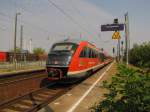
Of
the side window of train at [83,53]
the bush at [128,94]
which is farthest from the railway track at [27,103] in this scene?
the bush at [128,94]

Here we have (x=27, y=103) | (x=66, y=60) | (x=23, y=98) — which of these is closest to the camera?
(x=27, y=103)

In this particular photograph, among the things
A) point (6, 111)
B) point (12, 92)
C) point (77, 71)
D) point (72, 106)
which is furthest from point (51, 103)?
point (77, 71)

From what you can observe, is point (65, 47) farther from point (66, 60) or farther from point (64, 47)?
point (66, 60)

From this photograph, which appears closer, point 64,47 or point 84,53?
point 64,47

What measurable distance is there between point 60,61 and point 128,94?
1109 centimetres

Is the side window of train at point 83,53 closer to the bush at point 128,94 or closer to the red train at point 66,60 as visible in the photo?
the red train at point 66,60

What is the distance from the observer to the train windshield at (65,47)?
645 inches

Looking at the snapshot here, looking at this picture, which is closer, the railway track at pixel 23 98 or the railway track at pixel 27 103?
the railway track at pixel 27 103

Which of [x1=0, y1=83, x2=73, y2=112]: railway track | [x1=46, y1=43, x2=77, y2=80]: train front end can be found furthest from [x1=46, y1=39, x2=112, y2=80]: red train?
[x1=0, y1=83, x2=73, y2=112]: railway track

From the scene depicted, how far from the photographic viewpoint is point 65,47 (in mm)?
16656

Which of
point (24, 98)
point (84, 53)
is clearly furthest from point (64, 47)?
point (24, 98)

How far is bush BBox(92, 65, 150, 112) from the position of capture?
4.66 metres

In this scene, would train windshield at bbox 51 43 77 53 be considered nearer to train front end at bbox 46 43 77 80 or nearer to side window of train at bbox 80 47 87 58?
train front end at bbox 46 43 77 80

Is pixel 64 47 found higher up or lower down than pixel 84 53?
higher up
